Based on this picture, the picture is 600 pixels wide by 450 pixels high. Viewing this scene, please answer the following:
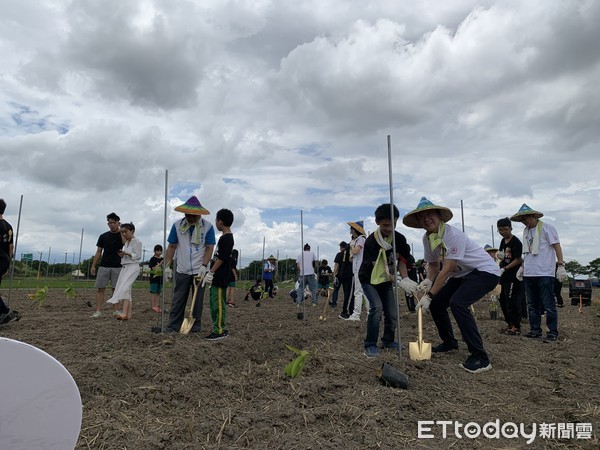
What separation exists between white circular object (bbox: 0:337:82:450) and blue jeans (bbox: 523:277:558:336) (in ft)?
18.0

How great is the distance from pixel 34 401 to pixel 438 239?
339 centimetres

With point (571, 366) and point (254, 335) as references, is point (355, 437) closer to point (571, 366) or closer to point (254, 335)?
point (571, 366)

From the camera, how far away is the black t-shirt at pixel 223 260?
17.3 feet

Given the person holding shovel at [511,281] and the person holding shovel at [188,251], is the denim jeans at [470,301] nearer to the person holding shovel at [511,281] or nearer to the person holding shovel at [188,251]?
the person holding shovel at [511,281]

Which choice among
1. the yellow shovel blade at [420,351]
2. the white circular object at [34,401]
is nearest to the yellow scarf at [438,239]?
the yellow shovel blade at [420,351]

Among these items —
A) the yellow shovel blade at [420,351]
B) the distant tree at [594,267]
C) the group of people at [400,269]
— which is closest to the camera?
the group of people at [400,269]

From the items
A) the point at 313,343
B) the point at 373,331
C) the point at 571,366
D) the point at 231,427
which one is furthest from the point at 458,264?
the point at 231,427

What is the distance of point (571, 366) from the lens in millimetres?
4133

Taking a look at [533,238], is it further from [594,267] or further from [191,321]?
[594,267]

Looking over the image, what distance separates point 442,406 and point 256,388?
51.4 inches

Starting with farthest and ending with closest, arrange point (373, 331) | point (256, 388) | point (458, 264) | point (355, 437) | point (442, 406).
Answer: point (373, 331) → point (458, 264) → point (256, 388) → point (442, 406) → point (355, 437)

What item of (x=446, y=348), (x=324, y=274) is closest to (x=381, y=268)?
(x=446, y=348)

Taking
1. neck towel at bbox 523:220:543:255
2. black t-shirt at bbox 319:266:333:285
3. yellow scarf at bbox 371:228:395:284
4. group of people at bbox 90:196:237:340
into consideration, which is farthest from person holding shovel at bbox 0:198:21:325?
black t-shirt at bbox 319:266:333:285

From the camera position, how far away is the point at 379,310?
447 cm
